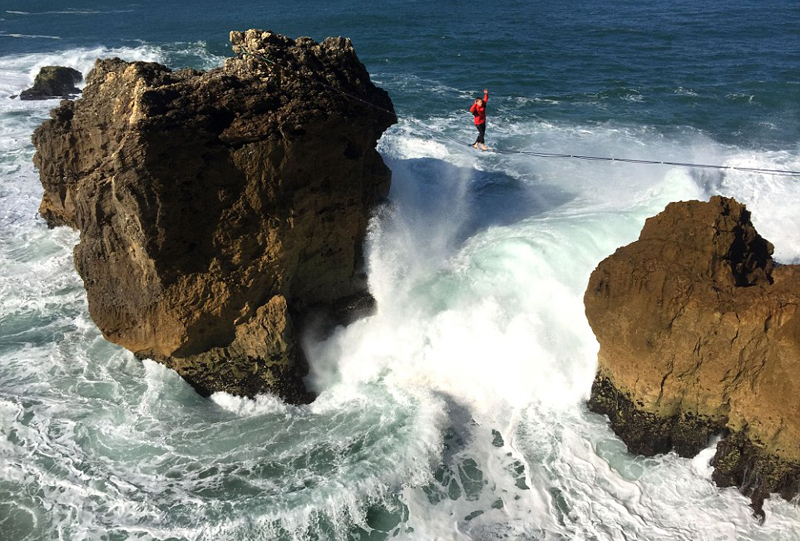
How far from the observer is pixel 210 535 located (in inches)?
356

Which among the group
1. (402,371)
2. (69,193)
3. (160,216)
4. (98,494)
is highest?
(160,216)

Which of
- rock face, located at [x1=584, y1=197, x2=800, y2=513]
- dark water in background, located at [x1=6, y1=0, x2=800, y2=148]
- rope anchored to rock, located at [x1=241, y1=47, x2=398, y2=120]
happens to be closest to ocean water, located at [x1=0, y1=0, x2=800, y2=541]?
rock face, located at [x1=584, y1=197, x2=800, y2=513]

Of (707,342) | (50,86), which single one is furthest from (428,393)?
(50,86)

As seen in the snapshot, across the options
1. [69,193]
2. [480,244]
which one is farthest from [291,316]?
[69,193]

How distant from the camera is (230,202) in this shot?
10.8 m

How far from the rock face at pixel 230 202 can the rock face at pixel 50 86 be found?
59.8ft

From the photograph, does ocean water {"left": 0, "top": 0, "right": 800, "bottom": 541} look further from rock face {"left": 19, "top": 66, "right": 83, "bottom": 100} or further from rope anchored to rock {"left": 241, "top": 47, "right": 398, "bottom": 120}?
rock face {"left": 19, "top": 66, "right": 83, "bottom": 100}

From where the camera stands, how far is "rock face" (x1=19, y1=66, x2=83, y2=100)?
2747cm

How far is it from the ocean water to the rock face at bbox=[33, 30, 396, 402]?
0.98 metres

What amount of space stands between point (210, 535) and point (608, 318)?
23.9ft

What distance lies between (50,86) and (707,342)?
29443 millimetres

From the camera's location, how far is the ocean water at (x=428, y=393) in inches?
370

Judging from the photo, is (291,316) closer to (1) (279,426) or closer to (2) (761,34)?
(1) (279,426)

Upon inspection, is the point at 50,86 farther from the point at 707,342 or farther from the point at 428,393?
the point at 707,342
